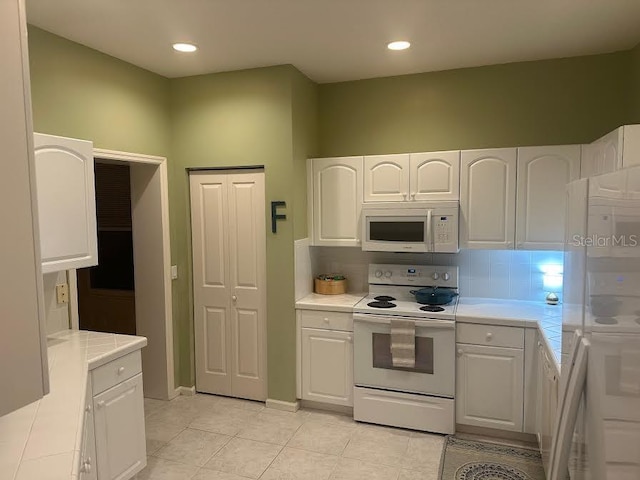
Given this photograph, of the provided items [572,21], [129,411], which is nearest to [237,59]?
[572,21]

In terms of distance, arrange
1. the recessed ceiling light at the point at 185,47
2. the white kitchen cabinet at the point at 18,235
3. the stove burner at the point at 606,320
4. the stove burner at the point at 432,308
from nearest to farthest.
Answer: the white kitchen cabinet at the point at 18,235, the stove burner at the point at 606,320, the recessed ceiling light at the point at 185,47, the stove burner at the point at 432,308

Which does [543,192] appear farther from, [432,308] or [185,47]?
[185,47]

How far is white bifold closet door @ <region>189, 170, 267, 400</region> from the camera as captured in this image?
3.81 meters

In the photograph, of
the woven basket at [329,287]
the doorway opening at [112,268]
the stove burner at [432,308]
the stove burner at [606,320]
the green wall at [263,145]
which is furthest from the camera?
the doorway opening at [112,268]

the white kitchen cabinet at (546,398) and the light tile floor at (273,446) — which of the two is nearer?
the white kitchen cabinet at (546,398)

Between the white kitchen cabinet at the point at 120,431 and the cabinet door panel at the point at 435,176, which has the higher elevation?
the cabinet door panel at the point at 435,176

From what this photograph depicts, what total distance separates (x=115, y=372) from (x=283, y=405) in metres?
1.64

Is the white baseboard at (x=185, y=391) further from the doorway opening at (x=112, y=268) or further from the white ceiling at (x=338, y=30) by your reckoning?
the white ceiling at (x=338, y=30)

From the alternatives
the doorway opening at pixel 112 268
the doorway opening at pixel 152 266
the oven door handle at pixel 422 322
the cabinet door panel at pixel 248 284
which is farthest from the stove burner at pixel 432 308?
the doorway opening at pixel 112 268

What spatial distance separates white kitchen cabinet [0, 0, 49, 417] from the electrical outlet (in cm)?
228

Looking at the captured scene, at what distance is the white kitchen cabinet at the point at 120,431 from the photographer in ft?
7.84

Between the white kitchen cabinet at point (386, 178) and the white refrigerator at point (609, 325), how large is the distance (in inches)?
89.0

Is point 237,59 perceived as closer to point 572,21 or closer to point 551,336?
point 572,21

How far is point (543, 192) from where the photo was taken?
333 cm
